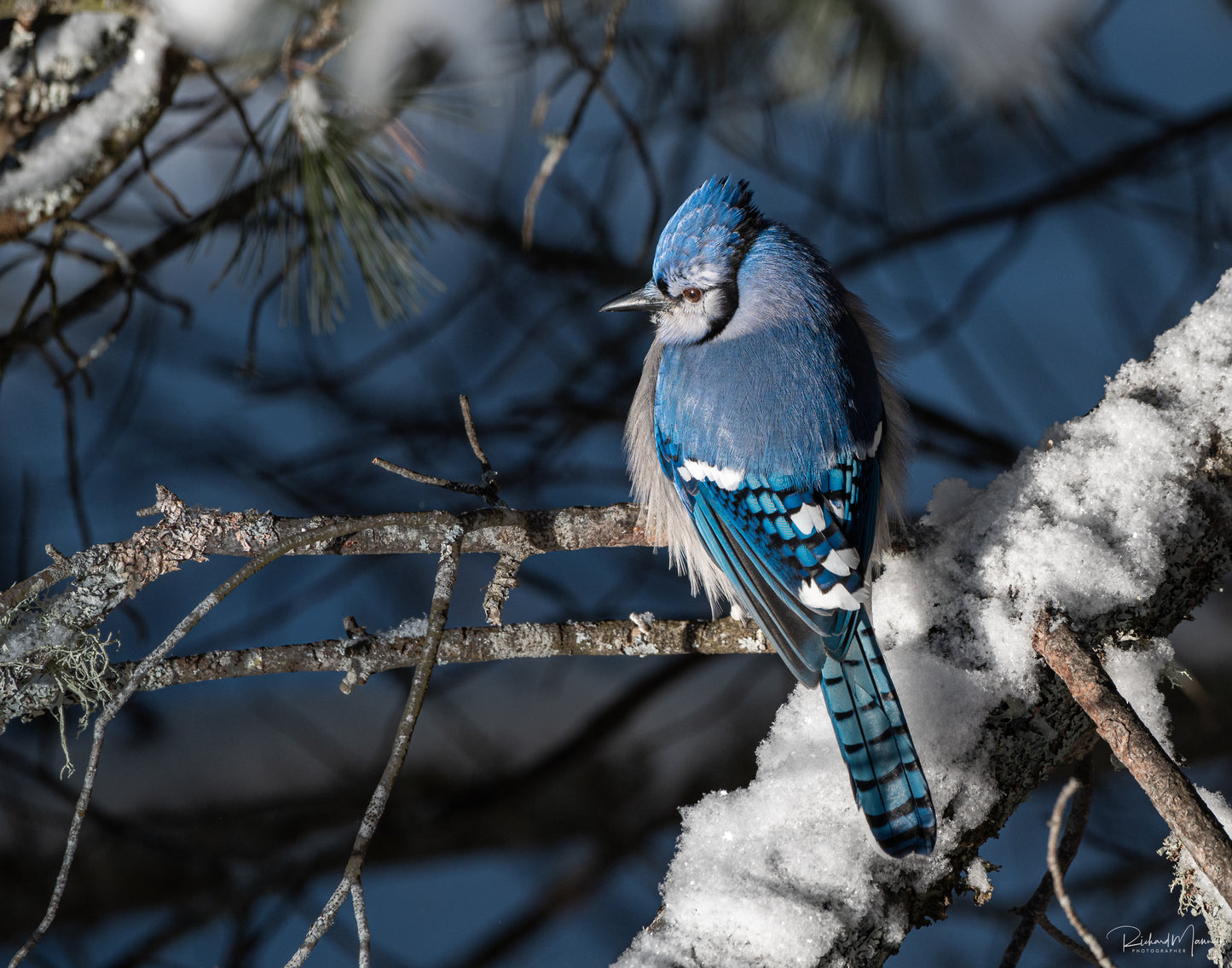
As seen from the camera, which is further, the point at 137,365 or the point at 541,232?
the point at 541,232

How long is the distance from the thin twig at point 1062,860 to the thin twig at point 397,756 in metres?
0.53

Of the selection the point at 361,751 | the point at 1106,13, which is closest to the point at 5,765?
the point at 361,751

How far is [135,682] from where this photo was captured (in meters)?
0.62

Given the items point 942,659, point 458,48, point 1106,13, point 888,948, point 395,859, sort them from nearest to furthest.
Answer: point 888,948 < point 942,659 < point 458,48 < point 395,859 < point 1106,13

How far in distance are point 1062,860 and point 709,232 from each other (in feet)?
2.44

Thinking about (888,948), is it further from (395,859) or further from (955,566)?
(395,859)

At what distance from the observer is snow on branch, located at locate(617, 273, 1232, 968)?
56 cm

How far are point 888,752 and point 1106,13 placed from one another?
1747 millimetres

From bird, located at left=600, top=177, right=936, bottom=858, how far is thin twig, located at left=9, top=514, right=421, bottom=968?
1.19 ft

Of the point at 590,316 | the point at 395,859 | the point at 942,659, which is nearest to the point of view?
the point at 942,659

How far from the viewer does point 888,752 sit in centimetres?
63
